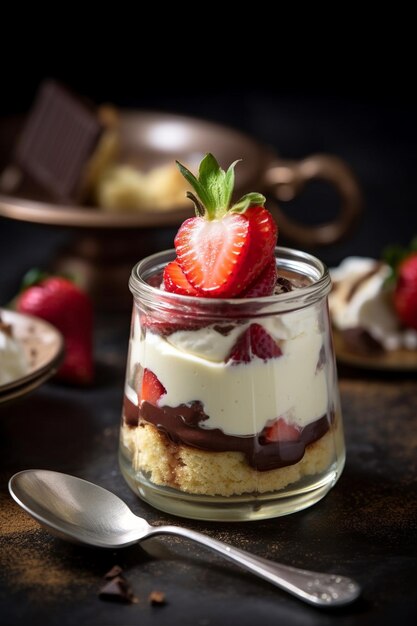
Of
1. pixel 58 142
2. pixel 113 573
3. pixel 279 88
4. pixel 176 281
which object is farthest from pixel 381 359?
pixel 279 88

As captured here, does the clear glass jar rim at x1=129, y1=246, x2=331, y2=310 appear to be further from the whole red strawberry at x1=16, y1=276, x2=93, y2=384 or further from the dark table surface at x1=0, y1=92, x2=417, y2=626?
the whole red strawberry at x1=16, y1=276, x2=93, y2=384

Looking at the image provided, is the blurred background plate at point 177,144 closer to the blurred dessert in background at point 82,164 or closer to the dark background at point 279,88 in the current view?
the blurred dessert in background at point 82,164

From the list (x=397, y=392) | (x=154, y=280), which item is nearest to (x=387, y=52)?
(x=397, y=392)

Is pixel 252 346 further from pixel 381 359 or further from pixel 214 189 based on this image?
pixel 381 359

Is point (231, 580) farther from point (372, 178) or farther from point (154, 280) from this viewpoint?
point (372, 178)

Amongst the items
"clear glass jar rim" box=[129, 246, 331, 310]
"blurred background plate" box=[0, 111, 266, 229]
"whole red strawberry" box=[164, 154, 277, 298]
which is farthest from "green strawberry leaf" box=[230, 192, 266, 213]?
"blurred background plate" box=[0, 111, 266, 229]

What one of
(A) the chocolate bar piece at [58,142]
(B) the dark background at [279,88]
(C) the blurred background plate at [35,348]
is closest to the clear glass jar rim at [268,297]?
(C) the blurred background plate at [35,348]

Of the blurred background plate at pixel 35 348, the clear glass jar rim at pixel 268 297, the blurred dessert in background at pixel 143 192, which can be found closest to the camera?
the clear glass jar rim at pixel 268 297
